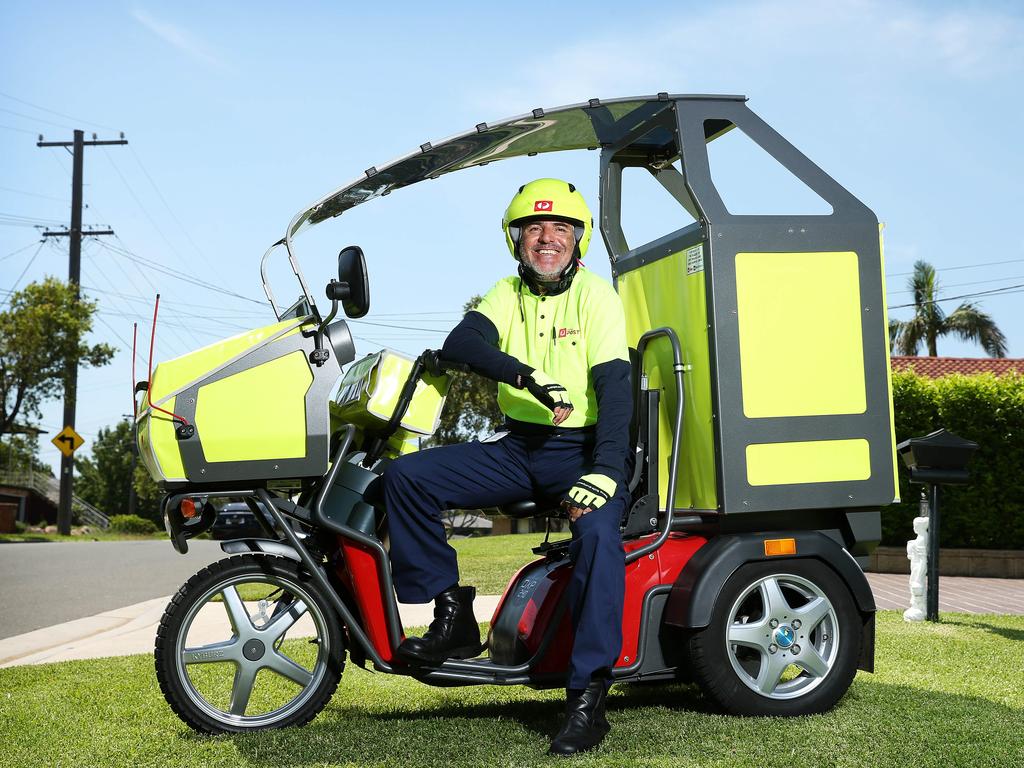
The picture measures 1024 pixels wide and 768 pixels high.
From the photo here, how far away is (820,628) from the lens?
450 centimetres

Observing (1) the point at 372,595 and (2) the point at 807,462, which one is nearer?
(1) the point at 372,595

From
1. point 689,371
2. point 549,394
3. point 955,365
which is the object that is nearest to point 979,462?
point 689,371

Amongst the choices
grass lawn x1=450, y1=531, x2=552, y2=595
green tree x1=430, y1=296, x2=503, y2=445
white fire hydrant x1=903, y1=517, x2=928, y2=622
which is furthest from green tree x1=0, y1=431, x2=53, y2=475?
white fire hydrant x1=903, y1=517, x2=928, y2=622

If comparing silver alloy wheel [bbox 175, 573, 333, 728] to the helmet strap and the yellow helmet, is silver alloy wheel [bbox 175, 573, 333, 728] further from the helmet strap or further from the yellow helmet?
the yellow helmet

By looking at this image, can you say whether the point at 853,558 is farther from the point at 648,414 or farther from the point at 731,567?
the point at 648,414

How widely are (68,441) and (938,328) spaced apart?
32950 millimetres

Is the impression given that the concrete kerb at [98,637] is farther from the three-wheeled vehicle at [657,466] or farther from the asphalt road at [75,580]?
the three-wheeled vehicle at [657,466]

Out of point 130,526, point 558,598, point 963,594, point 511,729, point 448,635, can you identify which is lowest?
point 130,526

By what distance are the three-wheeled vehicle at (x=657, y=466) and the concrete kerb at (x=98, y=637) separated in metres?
3.24

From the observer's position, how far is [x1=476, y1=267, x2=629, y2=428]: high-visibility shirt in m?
Answer: 4.25

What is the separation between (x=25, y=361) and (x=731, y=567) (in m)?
28.8

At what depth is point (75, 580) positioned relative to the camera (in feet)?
44.2

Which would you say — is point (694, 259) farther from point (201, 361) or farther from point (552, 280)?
point (201, 361)

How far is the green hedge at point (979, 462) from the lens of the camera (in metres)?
12.8
